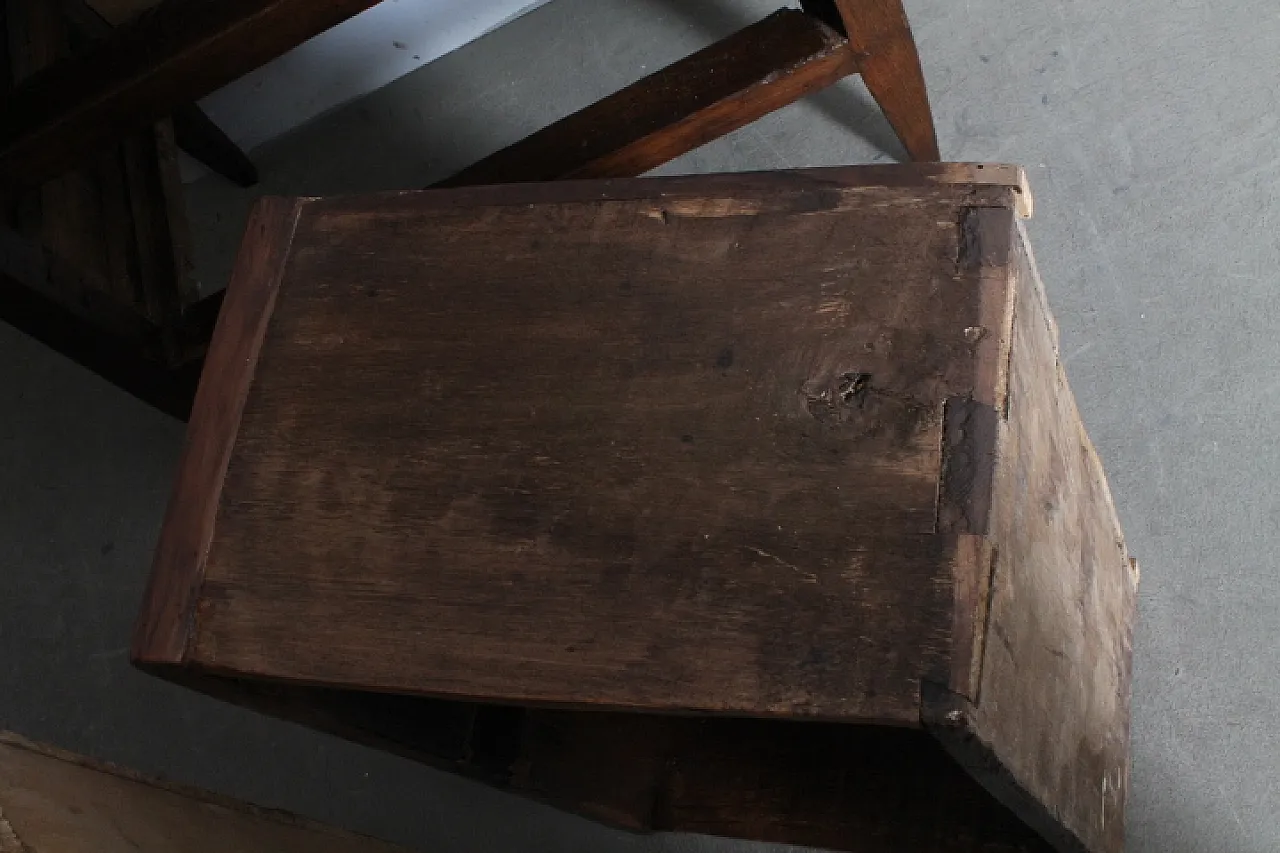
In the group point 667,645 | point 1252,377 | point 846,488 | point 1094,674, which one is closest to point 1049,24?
point 1252,377

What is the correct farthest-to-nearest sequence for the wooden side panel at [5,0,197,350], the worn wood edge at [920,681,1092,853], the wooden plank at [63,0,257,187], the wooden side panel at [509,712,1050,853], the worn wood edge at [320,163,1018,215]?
the wooden plank at [63,0,257,187], the wooden side panel at [5,0,197,350], the wooden side panel at [509,712,1050,853], the worn wood edge at [320,163,1018,215], the worn wood edge at [920,681,1092,853]

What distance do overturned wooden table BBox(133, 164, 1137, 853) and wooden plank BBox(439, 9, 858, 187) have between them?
474 millimetres

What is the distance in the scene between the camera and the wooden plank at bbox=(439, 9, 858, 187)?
4.87 feet

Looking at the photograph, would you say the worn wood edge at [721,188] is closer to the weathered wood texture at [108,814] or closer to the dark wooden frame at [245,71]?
the dark wooden frame at [245,71]

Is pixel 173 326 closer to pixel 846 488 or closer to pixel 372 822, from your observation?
pixel 372 822

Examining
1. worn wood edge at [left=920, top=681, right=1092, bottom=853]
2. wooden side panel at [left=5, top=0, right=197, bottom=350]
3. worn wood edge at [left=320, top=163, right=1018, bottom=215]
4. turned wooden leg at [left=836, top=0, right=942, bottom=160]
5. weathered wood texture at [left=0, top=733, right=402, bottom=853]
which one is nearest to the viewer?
weathered wood texture at [left=0, top=733, right=402, bottom=853]

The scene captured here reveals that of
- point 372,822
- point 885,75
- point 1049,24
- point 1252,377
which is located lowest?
point 372,822

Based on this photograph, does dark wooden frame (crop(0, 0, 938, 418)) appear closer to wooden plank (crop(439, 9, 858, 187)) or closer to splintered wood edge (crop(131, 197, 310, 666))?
wooden plank (crop(439, 9, 858, 187))

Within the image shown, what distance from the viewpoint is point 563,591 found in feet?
2.93

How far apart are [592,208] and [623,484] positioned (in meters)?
0.26

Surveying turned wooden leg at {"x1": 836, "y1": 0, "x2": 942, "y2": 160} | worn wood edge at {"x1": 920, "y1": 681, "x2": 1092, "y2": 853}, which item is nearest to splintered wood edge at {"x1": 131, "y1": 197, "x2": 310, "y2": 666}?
worn wood edge at {"x1": 920, "y1": 681, "x2": 1092, "y2": 853}

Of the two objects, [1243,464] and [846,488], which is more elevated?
[1243,464]

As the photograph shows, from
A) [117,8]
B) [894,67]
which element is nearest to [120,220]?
[117,8]

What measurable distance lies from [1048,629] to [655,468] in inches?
14.3
